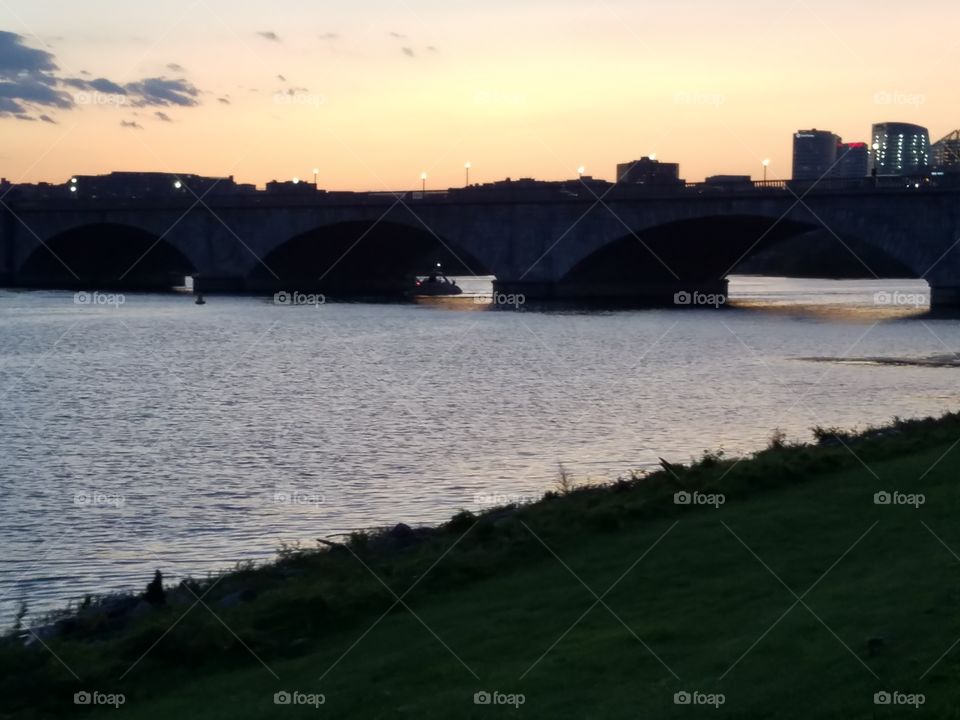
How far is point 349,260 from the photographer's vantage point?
128 meters

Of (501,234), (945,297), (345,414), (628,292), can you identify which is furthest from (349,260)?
(345,414)

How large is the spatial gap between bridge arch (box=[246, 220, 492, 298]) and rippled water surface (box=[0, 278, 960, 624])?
35571mm

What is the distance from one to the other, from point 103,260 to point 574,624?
140 m

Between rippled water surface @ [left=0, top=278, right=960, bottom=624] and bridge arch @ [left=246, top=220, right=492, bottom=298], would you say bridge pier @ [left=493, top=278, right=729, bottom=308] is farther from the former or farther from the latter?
rippled water surface @ [left=0, top=278, right=960, bottom=624]

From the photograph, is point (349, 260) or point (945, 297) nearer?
point (945, 297)

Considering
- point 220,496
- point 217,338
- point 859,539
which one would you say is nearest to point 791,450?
point 859,539

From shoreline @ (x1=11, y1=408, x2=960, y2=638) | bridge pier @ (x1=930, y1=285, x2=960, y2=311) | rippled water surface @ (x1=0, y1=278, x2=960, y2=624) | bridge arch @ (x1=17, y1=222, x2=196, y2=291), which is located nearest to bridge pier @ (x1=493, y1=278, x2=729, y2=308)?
bridge pier @ (x1=930, y1=285, x2=960, y2=311)

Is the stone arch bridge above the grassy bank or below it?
above

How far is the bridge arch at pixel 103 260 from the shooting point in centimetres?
12950

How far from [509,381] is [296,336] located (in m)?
26.3

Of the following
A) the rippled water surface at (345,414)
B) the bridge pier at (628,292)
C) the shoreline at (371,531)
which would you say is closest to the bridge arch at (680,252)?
the bridge pier at (628,292)

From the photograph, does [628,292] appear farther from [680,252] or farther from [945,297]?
[945,297]

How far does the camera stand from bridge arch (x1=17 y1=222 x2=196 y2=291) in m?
130

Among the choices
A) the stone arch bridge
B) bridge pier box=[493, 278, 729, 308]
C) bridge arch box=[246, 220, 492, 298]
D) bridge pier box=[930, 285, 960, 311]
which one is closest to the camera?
bridge pier box=[930, 285, 960, 311]
